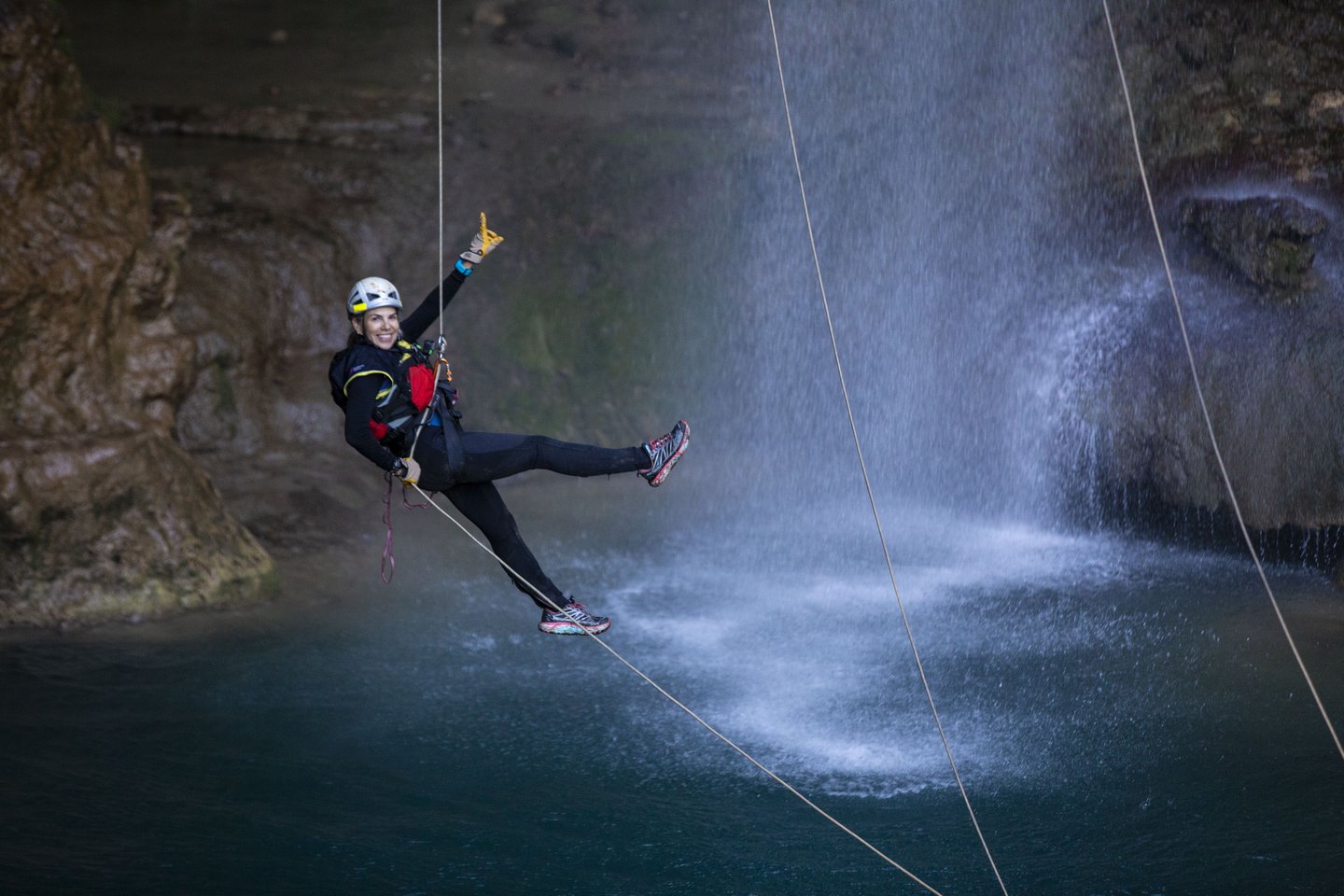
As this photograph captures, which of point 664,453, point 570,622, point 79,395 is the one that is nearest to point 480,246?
point 664,453

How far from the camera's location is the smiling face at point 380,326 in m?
5.39

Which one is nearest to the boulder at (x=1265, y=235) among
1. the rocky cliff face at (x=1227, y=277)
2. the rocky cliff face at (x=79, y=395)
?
the rocky cliff face at (x=1227, y=277)

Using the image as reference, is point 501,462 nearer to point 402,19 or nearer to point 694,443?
point 694,443

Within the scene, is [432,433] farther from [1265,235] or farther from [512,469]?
[1265,235]

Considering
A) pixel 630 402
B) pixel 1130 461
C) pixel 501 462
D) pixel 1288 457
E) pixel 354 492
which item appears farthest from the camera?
pixel 630 402

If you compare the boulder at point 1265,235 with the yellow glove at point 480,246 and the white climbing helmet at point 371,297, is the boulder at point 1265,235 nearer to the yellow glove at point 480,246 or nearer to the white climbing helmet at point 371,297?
the yellow glove at point 480,246

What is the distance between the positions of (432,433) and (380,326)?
0.50 metres

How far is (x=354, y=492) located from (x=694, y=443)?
12.2 ft

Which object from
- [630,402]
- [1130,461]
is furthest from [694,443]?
[1130,461]

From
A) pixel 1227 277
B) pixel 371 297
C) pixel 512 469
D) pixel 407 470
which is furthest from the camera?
pixel 1227 277

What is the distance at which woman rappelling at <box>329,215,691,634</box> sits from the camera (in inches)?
207

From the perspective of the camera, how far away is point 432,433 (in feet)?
17.7

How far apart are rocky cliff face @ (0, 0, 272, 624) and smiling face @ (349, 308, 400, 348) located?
12.9 ft

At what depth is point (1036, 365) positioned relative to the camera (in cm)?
1079
